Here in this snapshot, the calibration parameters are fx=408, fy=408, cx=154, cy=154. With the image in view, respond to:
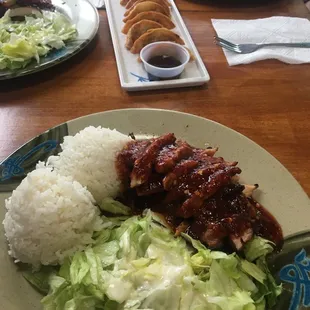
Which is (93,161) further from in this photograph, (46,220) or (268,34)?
(268,34)

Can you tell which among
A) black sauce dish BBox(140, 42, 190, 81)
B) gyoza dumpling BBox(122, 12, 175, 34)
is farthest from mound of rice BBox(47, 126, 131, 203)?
gyoza dumpling BBox(122, 12, 175, 34)

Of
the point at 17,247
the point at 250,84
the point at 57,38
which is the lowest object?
the point at 250,84

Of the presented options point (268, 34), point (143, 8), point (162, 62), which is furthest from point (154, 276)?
point (268, 34)

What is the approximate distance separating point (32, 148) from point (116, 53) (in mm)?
963

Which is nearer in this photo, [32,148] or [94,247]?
[94,247]

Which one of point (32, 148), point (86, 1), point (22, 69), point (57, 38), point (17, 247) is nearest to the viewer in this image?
point (17, 247)

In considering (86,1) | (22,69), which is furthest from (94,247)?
(86,1)

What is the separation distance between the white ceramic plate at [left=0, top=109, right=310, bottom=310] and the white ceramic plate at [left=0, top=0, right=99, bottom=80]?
0.56 m

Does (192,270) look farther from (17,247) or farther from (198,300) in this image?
(17,247)

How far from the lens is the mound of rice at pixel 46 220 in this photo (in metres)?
1.42

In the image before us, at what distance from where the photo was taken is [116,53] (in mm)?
2451

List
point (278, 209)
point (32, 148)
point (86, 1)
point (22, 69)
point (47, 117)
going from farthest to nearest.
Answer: point (86, 1), point (22, 69), point (47, 117), point (32, 148), point (278, 209)

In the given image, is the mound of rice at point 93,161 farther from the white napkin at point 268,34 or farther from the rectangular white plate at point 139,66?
the white napkin at point 268,34

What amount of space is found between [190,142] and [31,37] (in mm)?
1235
